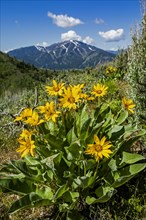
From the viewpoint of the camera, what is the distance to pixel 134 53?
16.4 feet

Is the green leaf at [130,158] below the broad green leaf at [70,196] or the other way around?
the other way around

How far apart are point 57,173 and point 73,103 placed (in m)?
0.67

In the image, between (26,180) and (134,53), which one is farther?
(134,53)

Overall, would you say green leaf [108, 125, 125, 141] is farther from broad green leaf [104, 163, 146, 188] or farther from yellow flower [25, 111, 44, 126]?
yellow flower [25, 111, 44, 126]

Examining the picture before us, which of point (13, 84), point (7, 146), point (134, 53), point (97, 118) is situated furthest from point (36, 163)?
point (13, 84)

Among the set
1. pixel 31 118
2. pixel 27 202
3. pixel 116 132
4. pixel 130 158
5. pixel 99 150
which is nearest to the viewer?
pixel 99 150

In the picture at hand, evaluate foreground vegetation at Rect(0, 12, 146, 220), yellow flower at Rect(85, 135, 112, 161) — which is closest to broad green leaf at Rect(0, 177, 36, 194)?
foreground vegetation at Rect(0, 12, 146, 220)

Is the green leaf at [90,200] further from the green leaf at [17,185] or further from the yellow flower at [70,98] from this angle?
the yellow flower at [70,98]

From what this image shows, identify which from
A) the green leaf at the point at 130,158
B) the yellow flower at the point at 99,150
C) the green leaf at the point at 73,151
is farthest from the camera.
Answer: the green leaf at the point at 130,158

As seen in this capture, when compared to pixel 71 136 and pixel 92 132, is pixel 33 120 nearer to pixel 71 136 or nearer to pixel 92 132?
pixel 71 136

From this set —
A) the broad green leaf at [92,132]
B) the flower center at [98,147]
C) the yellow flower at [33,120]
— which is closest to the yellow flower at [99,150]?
the flower center at [98,147]

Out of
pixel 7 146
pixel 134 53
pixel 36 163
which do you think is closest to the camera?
pixel 36 163

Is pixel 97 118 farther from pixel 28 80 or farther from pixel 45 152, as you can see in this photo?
pixel 28 80

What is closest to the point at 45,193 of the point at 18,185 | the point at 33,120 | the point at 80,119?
the point at 18,185
